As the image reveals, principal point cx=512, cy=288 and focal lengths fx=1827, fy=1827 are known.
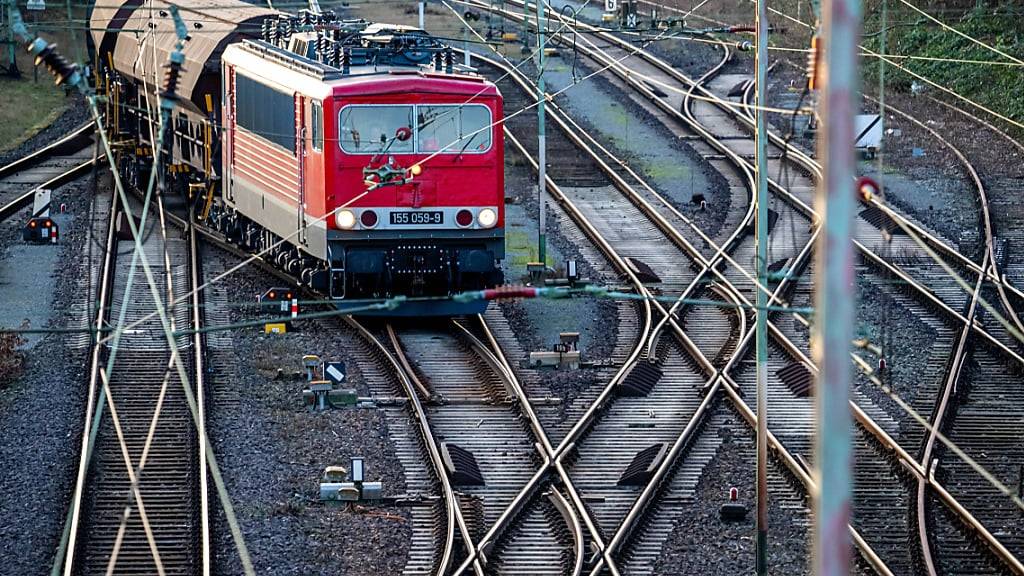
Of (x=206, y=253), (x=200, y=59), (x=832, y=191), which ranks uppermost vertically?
(x=832, y=191)

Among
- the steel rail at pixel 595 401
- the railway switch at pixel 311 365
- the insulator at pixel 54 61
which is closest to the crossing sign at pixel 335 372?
the railway switch at pixel 311 365

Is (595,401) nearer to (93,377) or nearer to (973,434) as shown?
(973,434)

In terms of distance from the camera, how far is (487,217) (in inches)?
847

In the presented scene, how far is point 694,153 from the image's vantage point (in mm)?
33781

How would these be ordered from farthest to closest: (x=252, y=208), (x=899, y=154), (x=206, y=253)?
(x=899, y=154) < (x=206, y=253) < (x=252, y=208)

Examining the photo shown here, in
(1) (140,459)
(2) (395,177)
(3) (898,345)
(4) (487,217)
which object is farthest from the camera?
(4) (487,217)

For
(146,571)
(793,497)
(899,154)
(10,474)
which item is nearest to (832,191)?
(146,571)

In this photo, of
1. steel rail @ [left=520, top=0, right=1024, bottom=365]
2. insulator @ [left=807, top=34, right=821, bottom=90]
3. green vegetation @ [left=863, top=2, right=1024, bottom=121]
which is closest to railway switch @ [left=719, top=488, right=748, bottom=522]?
steel rail @ [left=520, top=0, right=1024, bottom=365]

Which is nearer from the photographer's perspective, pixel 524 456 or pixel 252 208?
pixel 524 456

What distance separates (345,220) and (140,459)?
537 cm

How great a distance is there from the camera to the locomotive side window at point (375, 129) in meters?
→ 21.1

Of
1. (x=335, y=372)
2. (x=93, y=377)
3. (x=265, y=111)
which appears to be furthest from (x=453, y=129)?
(x=93, y=377)

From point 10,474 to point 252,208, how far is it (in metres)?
8.64

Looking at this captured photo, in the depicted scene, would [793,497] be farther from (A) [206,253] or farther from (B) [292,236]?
(A) [206,253]
